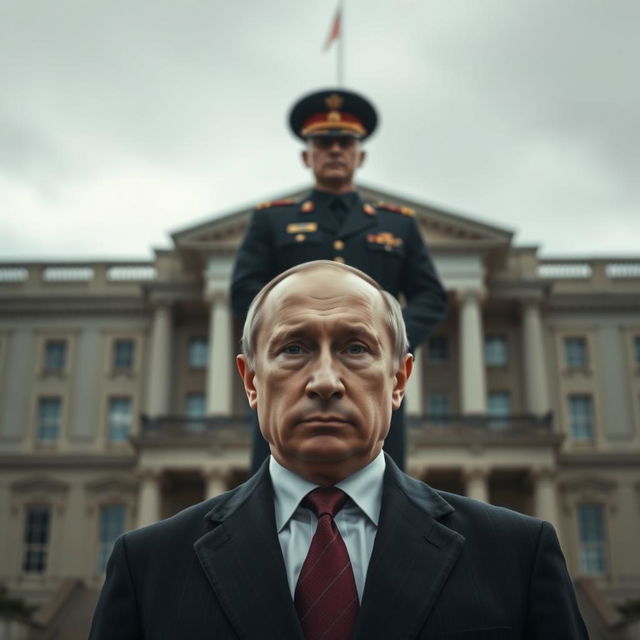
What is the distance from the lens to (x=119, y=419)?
44781 mm

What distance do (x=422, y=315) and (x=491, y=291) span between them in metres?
39.9

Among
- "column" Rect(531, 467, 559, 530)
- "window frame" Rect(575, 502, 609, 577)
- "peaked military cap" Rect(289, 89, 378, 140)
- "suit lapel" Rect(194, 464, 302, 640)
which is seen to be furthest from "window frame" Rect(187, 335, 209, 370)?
"suit lapel" Rect(194, 464, 302, 640)

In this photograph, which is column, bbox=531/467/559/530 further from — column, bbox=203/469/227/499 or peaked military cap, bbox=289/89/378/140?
peaked military cap, bbox=289/89/378/140

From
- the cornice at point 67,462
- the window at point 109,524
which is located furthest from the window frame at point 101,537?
the cornice at point 67,462

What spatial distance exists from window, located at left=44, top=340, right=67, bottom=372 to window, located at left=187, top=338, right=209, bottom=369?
594 cm

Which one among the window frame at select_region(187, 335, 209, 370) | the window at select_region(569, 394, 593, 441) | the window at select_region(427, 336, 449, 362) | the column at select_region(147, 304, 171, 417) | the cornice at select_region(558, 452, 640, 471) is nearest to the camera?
the cornice at select_region(558, 452, 640, 471)

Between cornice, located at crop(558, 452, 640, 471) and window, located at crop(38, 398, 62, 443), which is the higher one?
window, located at crop(38, 398, 62, 443)

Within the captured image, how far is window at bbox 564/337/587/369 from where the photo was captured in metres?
44.5

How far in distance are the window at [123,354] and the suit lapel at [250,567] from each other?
144 feet

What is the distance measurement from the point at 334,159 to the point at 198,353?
40759 millimetres

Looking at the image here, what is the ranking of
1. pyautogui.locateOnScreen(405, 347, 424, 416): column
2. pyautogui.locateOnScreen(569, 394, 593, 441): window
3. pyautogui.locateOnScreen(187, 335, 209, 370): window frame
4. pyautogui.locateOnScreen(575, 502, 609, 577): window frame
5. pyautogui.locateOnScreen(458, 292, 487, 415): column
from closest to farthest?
pyautogui.locateOnScreen(405, 347, 424, 416): column → pyautogui.locateOnScreen(575, 502, 609, 577): window frame → pyautogui.locateOnScreen(458, 292, 487, 415): column → pyautogui.locateOnScreen(569, 394, 593, 441): window → pyautogui.locateOnScreen(187, 335, 209, 370): window frame

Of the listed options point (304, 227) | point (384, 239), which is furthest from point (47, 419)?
point (384, 239)

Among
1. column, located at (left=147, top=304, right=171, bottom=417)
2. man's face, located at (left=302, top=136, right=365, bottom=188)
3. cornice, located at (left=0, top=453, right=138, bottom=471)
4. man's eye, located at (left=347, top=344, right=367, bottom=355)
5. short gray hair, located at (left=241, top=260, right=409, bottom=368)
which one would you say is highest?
column, located at (left=147, top=304, right=171, bottom=417)

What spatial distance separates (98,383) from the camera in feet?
147
